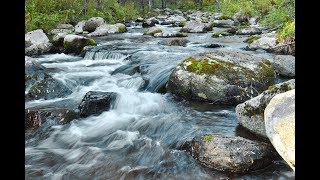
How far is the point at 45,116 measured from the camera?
261 inches

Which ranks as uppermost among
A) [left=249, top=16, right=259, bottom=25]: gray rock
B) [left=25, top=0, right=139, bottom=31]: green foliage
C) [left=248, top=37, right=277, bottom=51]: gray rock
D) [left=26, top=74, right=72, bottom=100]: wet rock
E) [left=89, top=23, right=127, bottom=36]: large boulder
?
[left=25, top=0, right=139, bottom=31]: green foliage

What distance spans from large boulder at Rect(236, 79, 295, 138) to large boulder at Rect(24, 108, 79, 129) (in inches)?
152

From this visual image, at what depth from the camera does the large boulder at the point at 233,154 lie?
4.56 metres

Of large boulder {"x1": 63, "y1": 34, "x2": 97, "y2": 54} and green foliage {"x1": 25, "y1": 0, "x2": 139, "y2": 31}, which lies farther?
green foliage {"x1": 25, "y1": 0, "x2": 139, "y2": 31}

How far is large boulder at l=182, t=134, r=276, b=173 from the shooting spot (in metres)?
4.56

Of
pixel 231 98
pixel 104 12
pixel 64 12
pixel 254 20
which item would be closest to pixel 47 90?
pixel 231 98

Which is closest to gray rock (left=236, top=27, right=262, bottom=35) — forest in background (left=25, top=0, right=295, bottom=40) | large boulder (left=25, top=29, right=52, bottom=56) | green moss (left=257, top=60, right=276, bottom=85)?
forest in background (left=25, top=0, right=295, bottom=40)

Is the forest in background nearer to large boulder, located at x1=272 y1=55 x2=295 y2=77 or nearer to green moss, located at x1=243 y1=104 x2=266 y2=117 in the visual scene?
large boulder, located at x1=272 y1=55 x2=295 y2=77

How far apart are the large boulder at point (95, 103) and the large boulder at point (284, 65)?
535 cm

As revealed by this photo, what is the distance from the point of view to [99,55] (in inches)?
544

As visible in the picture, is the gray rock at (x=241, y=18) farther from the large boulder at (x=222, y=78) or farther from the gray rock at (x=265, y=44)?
the large boulder at (x=222, y=78)

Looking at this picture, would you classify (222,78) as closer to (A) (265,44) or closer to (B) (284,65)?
(B) (284,65)
